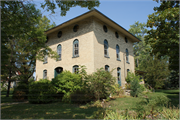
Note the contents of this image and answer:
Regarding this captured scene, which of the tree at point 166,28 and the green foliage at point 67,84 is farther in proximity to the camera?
the green foliage at point 67,84

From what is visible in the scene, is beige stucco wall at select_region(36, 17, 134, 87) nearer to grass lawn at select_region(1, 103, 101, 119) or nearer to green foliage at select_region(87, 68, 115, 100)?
green foliage at select_region(87, 68, 115, 100)

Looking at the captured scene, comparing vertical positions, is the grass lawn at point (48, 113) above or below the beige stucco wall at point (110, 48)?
below

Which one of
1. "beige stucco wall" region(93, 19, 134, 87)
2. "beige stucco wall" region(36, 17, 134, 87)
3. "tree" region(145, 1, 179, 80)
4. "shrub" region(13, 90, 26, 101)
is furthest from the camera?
"beige stucco wall" region(93, 19, 134, 87)

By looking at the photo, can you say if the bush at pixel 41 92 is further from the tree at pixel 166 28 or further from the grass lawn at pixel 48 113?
the tree at pixel 166 28

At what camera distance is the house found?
9.84 metres

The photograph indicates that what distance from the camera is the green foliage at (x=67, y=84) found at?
830cm

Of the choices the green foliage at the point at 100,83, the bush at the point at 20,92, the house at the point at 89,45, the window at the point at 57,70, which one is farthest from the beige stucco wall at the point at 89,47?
the bush at the point at 20,92

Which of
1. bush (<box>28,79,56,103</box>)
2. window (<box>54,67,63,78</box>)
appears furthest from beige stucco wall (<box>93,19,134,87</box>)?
window (<box>54,67,63,78</box>)

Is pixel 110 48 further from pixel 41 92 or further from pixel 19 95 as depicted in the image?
pixel 19 95

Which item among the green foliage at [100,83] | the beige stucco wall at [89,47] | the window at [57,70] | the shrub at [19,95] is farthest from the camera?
the window at [57,70]

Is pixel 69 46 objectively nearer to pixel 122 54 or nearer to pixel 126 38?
pixel 122 54

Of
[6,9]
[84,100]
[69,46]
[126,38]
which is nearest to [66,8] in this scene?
[6,9]

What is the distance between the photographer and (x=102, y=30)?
10.9m

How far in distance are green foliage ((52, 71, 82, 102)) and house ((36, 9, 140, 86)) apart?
131cm
